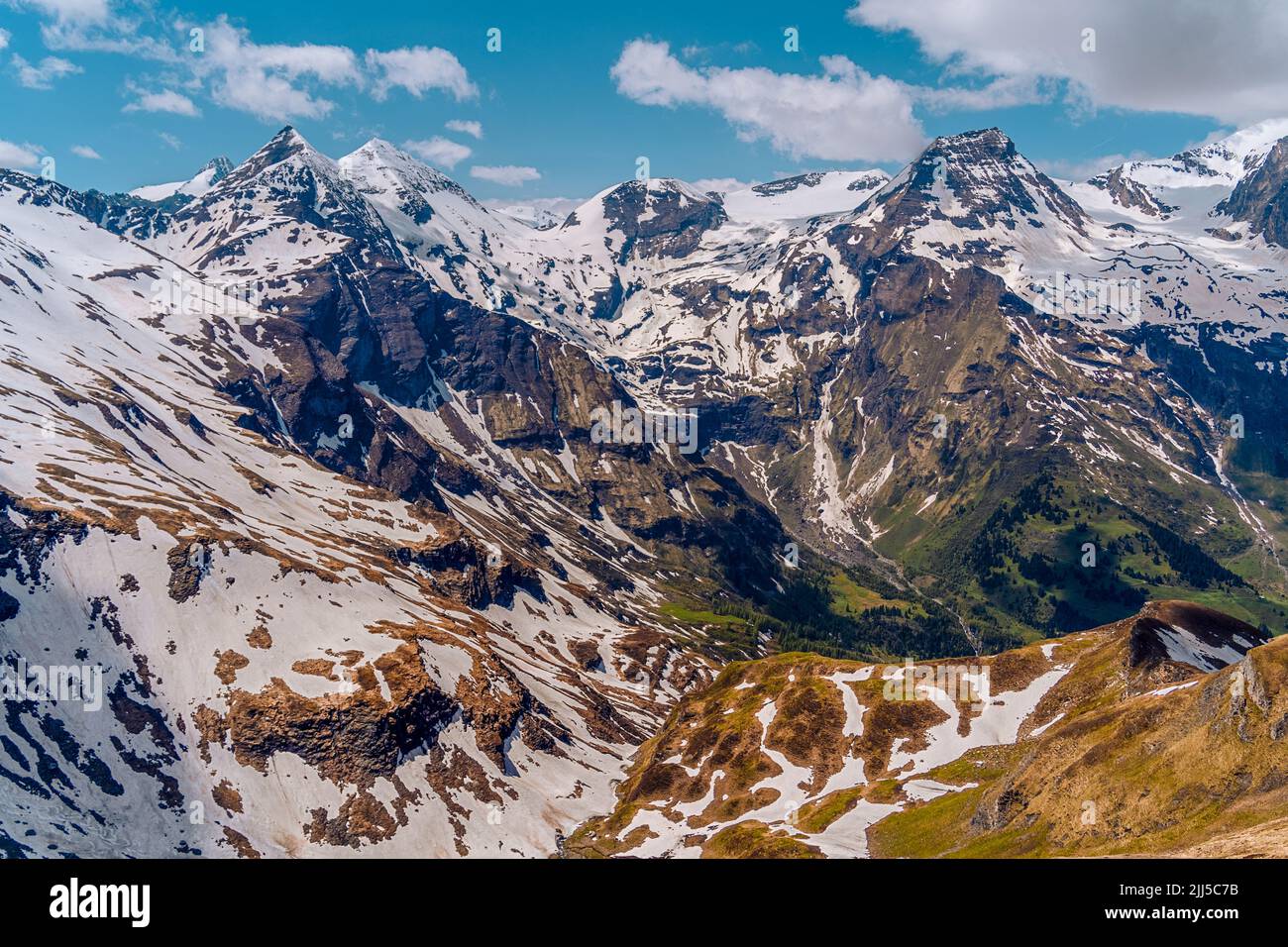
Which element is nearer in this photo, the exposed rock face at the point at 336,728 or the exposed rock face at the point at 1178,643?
the exposed rock face at the point at 1178,643

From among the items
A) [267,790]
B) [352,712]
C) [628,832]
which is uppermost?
[352,712]

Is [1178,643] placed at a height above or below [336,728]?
above

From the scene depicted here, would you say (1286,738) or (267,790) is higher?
(1286,738)

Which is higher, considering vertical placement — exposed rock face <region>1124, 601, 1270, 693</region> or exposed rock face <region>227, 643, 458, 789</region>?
exposed rock face <region>1124, 601, 1270, 693</region>

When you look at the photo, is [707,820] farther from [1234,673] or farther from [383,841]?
[1234,673]

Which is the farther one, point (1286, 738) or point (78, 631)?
point (78, 631)

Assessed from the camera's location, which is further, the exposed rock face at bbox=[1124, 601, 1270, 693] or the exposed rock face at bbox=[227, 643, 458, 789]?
the exposed rock face at bbox=[227, 643, 458, 789]

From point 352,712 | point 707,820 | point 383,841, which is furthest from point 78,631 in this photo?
point 707,820

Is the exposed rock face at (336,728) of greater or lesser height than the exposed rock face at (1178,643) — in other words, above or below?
below

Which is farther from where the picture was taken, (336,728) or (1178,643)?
(336,728)
